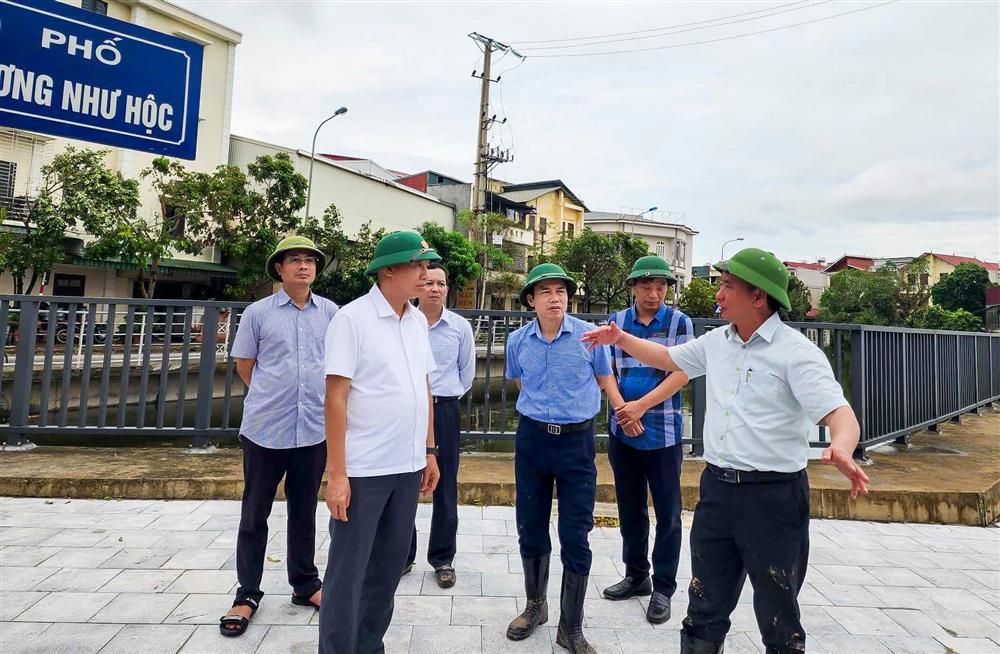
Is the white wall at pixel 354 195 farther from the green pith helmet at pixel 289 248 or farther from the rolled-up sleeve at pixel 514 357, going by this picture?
the rolled-up sleeve at pixel 514 357

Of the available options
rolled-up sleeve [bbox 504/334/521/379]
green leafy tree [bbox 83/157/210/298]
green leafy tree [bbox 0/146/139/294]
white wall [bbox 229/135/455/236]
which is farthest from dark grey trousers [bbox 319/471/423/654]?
white wall [bbox 229/135/455/236]

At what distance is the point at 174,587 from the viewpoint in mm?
2949

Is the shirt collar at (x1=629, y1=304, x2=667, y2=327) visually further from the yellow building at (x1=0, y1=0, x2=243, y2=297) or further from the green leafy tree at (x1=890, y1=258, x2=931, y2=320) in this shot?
the green leafy tree at (x1=890, y1=258, x2=931, y2=320)

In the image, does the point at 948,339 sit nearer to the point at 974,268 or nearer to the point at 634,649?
the point at 634,649

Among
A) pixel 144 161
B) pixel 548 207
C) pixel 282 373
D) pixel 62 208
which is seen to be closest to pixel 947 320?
pixel 548 207

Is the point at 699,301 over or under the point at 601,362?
over

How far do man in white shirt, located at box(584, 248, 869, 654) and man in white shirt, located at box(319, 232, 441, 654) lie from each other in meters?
1.13

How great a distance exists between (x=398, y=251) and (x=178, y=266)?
24.6 m

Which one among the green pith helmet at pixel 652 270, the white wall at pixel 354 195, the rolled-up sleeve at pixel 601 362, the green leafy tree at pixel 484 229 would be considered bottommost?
the rolled-up sleeve at pixel 601 362

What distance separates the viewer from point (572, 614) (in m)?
2.51

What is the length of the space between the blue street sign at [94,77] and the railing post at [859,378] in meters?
5.24

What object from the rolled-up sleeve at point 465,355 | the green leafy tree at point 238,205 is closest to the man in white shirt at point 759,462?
the rolled-up sleeve at point 465,355

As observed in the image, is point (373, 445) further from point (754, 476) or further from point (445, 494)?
point (754, 476)

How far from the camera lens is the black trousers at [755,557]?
1.97 metres
